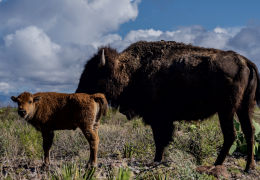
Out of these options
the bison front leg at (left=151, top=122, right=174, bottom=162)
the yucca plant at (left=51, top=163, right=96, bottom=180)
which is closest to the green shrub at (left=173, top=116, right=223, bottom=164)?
the bison front leg at (left=151, top=122, right=174, bottom=162)

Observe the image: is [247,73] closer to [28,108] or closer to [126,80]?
[126,80]

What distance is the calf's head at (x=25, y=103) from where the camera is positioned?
432 cm

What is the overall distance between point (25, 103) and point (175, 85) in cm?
295

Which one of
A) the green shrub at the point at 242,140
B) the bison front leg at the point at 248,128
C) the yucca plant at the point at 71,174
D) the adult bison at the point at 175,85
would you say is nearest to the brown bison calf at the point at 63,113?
the yucca plant at the point at 71,174

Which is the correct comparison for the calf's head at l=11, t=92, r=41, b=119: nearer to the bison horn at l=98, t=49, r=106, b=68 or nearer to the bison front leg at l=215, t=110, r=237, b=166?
the bison horn at l=98, t=49, r=106, b=68

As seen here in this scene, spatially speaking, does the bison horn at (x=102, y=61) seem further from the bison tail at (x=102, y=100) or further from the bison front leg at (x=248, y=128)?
the bison front leg at (x=248, y=128)

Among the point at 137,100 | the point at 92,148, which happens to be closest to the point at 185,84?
the point at 137,100

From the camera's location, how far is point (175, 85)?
17.1 ft

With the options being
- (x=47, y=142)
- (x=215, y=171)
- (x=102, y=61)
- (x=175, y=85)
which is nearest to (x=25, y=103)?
(x=47, y=142)

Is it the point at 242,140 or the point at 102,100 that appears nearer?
the point at 102,100

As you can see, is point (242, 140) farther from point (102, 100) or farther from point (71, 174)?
point (71, 174)

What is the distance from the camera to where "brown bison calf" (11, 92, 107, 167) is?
4348 mm

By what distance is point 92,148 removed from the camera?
14.1ft

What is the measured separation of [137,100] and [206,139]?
202cm
